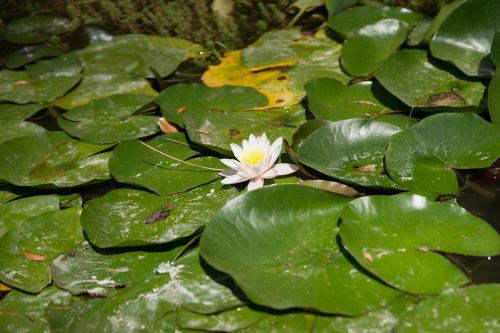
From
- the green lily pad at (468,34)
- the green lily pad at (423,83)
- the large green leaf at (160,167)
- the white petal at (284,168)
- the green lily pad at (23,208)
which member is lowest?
the green lily pad at (23,208)

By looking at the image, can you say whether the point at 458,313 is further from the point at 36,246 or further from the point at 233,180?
the point at 36,246

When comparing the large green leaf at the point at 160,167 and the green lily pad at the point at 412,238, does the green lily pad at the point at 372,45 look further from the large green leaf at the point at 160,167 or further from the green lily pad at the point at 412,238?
the green lily pad at the point at 412,238

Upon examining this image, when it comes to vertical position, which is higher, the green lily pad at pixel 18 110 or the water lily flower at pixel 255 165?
the water lily flower at pixel 255 165

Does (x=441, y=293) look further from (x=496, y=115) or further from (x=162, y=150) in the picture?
(x=162, y=150)

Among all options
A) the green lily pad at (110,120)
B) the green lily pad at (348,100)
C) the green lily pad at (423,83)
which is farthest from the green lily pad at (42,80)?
the green lily pad at (423,83)

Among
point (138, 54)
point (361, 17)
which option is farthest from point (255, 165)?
point (138, 54)

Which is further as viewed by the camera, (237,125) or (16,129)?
(16,129)
